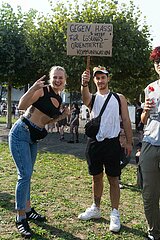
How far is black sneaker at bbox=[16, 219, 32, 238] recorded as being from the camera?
3.53 meters

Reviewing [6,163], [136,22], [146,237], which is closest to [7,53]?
[136,22]

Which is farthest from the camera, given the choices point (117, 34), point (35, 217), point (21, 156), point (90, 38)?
point (117, 34)

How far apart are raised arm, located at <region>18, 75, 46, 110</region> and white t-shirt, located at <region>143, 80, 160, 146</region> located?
1164 mm

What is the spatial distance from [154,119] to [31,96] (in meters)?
1.32

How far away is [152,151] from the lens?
10.4ft

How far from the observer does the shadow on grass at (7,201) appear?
14.8 feet

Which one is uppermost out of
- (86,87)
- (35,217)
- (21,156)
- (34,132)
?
(86,87)

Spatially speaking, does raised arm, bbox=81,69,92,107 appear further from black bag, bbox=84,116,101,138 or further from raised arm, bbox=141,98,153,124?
raised arm, bbox=141,98,153,124

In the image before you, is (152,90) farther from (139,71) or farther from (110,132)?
(139,71)

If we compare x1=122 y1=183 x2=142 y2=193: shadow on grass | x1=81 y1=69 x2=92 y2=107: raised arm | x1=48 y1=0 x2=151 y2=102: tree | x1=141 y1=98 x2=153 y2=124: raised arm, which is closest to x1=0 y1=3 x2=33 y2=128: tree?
x1=48 y1=0 x2=151 y2=102: tree

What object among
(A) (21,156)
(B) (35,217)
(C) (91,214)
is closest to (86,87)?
(A) (21,156)

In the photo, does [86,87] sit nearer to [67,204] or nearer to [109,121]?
[109,121]

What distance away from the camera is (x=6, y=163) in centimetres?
784

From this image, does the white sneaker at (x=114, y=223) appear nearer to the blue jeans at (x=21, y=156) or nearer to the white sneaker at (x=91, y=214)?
the white sneaker at (x=91, y=214)
